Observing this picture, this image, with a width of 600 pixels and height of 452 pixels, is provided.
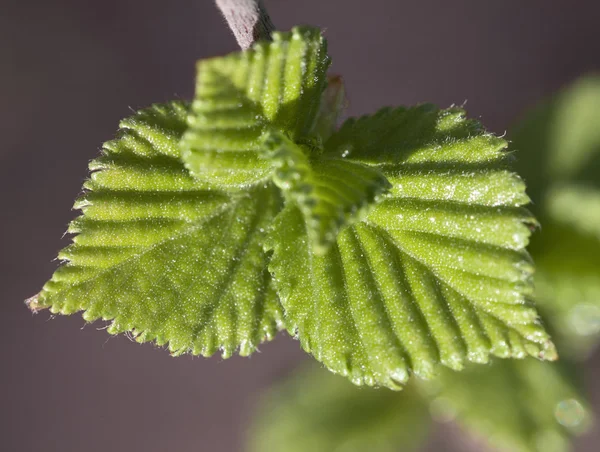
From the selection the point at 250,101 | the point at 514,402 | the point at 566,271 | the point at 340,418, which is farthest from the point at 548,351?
the point at 340,418

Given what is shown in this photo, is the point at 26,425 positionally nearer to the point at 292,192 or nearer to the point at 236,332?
the point at 236,332

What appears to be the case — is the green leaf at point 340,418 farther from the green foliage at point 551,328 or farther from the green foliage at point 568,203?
the green foliage at point 568,203

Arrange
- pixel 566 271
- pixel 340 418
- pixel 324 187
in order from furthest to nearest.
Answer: pixel 340 418
pixel 566 271
pixel 324 187

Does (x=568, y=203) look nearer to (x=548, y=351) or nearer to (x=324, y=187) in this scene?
(x=548, y=351)

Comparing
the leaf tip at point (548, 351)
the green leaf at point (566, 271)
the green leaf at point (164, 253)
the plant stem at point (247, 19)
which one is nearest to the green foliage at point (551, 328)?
the green leaf at point (566, 271)

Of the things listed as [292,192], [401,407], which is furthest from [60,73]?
[292,192]

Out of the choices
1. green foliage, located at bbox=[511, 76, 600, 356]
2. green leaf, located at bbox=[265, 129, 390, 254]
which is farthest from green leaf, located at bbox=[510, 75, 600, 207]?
green leaf, located at bbox=[265, 129, 390, 254]
